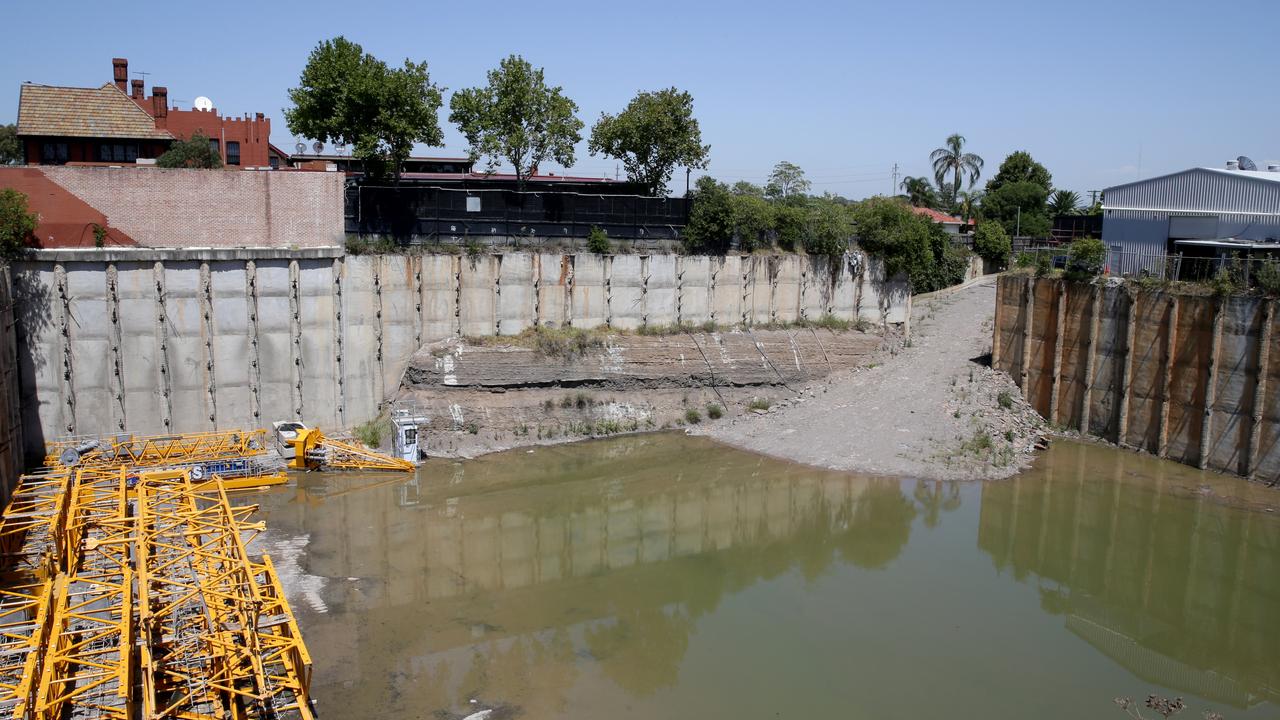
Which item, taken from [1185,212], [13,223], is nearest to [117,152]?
[13,223]

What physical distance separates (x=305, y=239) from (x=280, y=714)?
88.6 feet

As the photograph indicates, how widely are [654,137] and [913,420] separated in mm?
18709

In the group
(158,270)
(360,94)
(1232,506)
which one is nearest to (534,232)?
(360,94)

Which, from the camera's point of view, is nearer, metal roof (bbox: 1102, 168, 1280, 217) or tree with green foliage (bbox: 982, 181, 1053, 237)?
metal roof (bbox: 1102, 168, 1280, 217)

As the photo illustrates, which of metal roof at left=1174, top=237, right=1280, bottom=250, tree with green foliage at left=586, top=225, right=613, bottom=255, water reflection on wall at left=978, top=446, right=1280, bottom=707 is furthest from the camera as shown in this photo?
tree with green foliage at left=586, top=225, right=613, bottom=255

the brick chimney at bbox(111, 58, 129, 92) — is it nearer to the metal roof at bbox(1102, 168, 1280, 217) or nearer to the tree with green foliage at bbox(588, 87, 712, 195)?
the tree with green foliage at bbox(588, 87, 712, 195)

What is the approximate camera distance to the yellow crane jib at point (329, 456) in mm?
34250

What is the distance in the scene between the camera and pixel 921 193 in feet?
288

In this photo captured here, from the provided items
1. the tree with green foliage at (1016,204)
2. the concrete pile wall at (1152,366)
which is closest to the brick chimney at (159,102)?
the concrete pile wall at (1152,366)

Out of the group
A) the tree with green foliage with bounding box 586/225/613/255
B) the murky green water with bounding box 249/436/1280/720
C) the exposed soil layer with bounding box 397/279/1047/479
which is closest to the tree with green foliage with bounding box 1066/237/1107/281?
the exposed soil layer with bounding box 397/279/1047/479

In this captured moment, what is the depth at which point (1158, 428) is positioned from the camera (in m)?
36.2

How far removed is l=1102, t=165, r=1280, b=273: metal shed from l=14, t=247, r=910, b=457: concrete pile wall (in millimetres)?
18351

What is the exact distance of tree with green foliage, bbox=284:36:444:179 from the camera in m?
40.7

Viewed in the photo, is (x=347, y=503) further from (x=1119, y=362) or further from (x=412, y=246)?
(x=1119, y=362)
